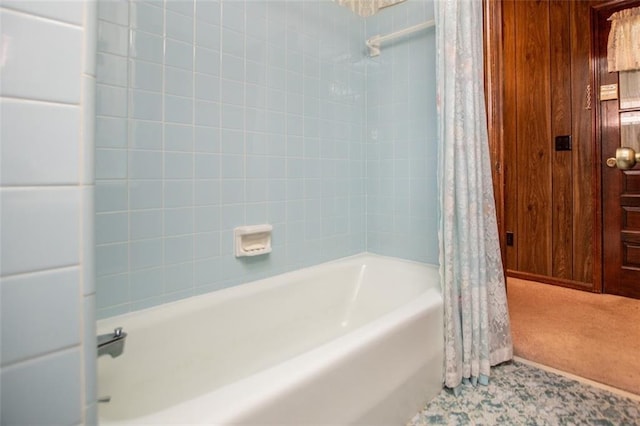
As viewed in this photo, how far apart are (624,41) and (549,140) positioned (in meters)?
0.76

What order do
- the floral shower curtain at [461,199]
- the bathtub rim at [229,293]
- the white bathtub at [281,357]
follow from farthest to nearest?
the floral shower curtain at [461,199]
the bathtub rim at [229,293]
the white bathtub at [281,357]

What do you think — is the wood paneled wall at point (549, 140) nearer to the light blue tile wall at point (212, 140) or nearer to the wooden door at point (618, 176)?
the wooden door at point (618, 176)

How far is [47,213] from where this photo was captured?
0.35 metres

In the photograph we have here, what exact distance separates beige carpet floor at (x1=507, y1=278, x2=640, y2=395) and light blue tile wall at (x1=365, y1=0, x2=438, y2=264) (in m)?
0.72

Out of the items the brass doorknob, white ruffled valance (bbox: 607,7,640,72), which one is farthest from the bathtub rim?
white ruffled valance (bbox: 607,7,640,72)

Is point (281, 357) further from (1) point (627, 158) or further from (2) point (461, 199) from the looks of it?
(1) point (627, 158)

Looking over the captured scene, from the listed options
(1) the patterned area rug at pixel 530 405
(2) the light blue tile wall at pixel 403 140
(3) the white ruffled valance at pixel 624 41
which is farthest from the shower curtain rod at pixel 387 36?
(1) the patterned area rug at pixel 530 405

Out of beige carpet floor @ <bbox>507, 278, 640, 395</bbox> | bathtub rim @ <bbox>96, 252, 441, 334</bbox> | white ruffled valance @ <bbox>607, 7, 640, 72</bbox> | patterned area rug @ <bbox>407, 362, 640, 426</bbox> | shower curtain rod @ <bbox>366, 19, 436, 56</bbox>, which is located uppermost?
white ruffled valance @ <bbox>607, 7, 640, 72</bbox>

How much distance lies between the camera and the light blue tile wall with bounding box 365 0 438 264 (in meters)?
1.73

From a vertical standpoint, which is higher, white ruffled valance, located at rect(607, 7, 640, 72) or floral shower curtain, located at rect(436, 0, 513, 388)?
white ruffled valance, located at rect(607, 7, 640, 72)

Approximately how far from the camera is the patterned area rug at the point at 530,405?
112cm

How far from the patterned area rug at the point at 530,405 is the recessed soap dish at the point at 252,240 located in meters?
0.91

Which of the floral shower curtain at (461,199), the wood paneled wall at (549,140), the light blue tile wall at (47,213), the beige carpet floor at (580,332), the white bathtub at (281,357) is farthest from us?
the wood paneled wall at (549,140)

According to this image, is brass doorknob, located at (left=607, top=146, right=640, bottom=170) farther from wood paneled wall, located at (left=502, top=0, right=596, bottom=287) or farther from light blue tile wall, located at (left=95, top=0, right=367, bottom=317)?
wood paneled wall, located at (left=502, top=0, right=596, bottom=287)
